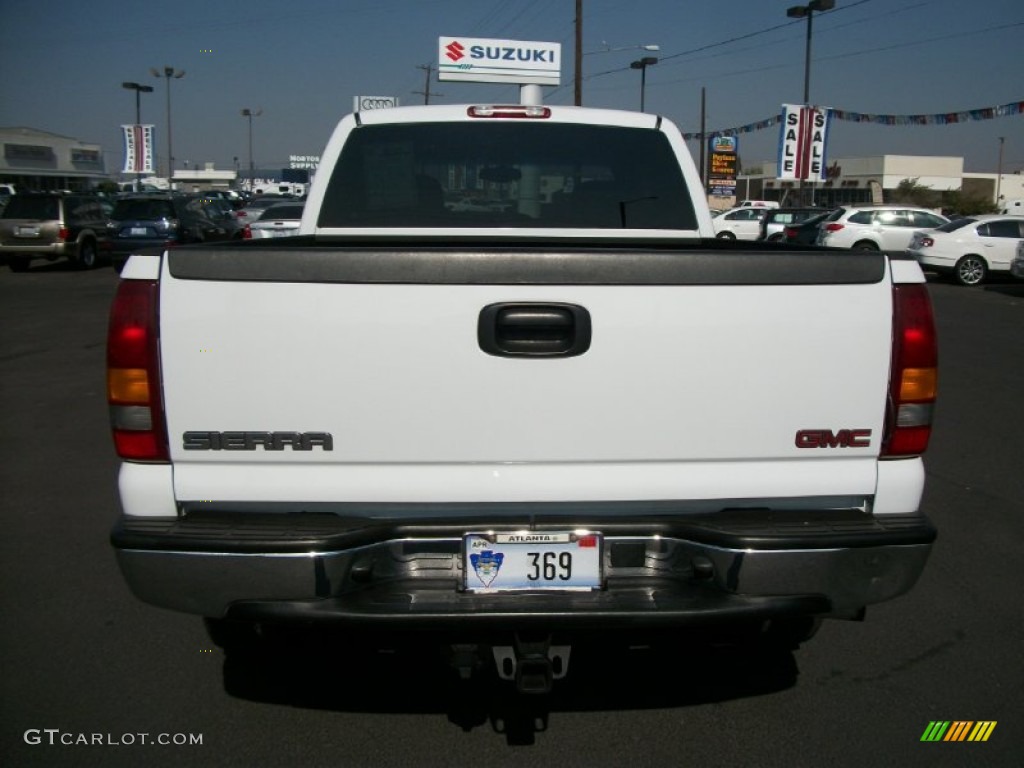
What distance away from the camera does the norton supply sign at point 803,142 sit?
29.9 meters

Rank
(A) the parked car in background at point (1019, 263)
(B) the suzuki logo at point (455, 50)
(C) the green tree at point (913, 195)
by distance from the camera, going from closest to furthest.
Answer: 1. (A) the parked car in background at point (1019, 263)
2. (B) the suzuki logo at point (455, 50)
3. (C) the green tree at point (913, 195)

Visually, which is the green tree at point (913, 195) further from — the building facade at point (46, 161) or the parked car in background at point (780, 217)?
the building facade at point (46, 161)

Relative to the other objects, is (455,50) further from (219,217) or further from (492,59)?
(219,217)

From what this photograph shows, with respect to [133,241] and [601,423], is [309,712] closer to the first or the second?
[601,423]

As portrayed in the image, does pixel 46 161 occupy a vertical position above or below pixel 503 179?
above

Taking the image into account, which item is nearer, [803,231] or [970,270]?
[970,270]

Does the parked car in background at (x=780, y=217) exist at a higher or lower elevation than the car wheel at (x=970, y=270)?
higher

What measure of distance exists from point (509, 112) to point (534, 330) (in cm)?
222

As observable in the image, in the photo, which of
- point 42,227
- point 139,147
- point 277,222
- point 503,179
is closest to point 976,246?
point 277,222

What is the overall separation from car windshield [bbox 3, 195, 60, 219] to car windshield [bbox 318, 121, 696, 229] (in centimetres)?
2058

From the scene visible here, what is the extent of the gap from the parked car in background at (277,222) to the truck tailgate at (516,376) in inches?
693

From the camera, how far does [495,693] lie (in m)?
3.33

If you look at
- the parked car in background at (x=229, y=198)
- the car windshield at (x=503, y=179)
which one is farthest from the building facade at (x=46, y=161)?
the car windshield at (x=503, y=179)

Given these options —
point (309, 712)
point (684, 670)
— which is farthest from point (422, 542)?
point (684, 670)
